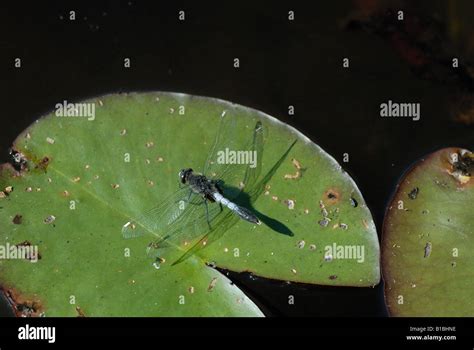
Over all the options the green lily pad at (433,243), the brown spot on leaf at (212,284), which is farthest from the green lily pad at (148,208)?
the green lily pad at (433,243)

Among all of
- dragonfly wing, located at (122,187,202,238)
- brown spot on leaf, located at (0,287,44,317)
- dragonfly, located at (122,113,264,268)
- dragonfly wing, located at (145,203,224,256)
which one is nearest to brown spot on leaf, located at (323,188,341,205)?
dragonfly, located at (122,113,264,268)

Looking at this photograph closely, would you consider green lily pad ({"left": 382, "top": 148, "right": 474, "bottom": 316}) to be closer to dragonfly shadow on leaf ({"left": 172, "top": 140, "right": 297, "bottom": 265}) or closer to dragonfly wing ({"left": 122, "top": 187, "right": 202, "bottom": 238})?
dragonfly shadow on leaf ({"left": 172, "top": 140, "right": 297, "bottom": 265})

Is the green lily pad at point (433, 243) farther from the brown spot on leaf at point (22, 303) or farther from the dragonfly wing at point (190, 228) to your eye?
the brown spot on leaf at point (22, 303)

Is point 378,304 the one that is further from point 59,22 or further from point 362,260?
point 59,22

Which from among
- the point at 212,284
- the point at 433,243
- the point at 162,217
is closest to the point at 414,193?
the point at 433,243

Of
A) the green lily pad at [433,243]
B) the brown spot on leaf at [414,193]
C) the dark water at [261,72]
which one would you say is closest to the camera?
the green lily pad at [433,243]
